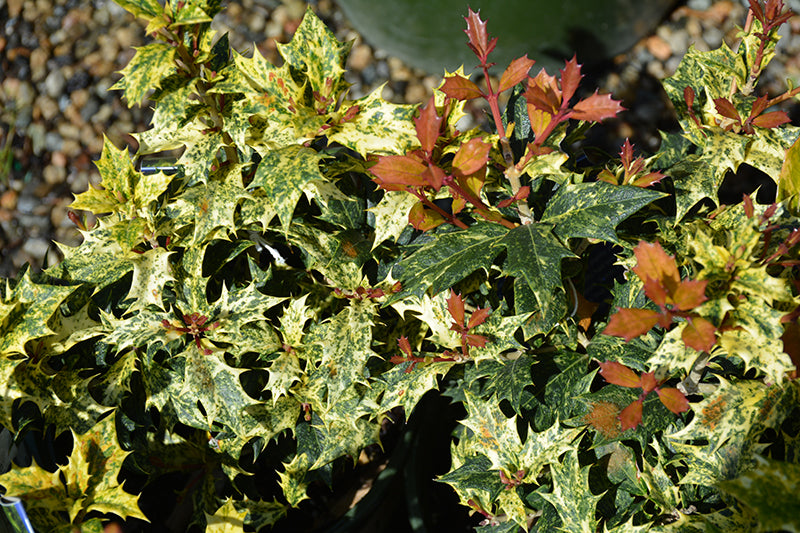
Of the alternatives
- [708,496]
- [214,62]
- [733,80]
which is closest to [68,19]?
[214,62]

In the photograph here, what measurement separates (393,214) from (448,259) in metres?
0.14

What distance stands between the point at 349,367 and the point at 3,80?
2.76 m

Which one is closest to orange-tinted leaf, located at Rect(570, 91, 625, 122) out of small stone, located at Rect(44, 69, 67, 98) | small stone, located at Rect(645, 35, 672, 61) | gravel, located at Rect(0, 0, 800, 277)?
gravel, located at Rect(0, 0, 800, 277)

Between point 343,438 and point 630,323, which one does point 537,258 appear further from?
point 343,438

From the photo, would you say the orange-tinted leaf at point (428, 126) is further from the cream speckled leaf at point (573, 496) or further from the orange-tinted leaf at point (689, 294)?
the cream speckled leaf at point (573, 496)

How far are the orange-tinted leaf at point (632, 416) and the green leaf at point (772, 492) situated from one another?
0.18 metres

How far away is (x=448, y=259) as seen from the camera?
918 millimetres

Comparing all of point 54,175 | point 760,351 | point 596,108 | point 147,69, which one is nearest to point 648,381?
point 760,351

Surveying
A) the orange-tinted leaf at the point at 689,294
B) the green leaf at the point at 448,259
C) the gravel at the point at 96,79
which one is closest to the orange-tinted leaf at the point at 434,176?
the green leaf at the point at 448,259

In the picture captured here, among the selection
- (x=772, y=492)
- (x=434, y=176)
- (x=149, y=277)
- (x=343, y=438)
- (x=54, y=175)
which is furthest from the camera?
(x=54, y=175)

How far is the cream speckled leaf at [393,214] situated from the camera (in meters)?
1.01

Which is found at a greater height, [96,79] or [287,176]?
[287,176]

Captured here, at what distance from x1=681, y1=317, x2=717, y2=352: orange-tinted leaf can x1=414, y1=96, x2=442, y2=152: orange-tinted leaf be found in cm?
39

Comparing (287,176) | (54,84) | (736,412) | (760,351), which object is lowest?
(54,84)
